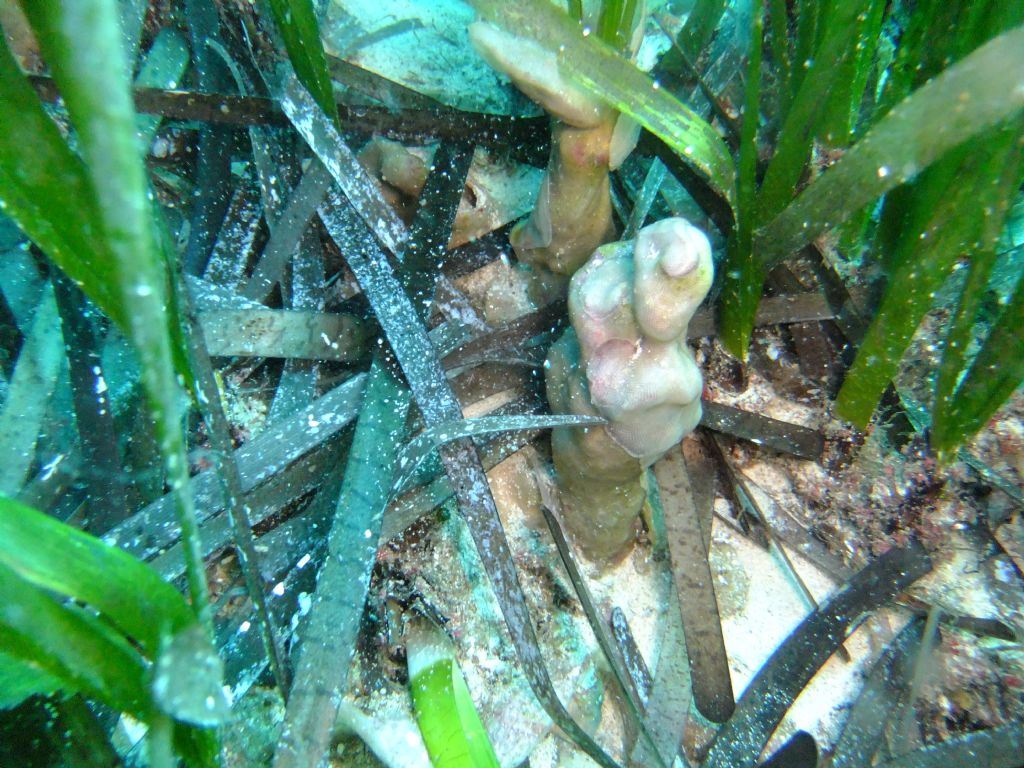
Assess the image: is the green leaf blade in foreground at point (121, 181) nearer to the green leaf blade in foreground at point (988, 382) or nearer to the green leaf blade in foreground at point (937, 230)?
the green leaf blade in foreground at point (937, 230)

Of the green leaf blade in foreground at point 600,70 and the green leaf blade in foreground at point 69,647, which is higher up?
the green leaf blade in foreground at point 600,70

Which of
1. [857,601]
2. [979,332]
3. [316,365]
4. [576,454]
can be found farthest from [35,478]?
[979,332]

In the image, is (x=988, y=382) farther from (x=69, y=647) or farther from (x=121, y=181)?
(x=69, y=647)

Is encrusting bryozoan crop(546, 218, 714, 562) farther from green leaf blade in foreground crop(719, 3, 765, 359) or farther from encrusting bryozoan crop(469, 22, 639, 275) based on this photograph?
green leaf blade in foreground crop(719, 3, 765, 359)

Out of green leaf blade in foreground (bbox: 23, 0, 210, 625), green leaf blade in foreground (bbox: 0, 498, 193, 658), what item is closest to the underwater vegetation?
green leaf blade in foreground (bbox: 0, 498, 193, 658)

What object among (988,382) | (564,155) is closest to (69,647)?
(564,155)

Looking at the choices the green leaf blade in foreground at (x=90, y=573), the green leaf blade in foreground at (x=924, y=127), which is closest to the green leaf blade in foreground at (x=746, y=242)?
the green leaf blade in foreground at (x=924, y=127)
